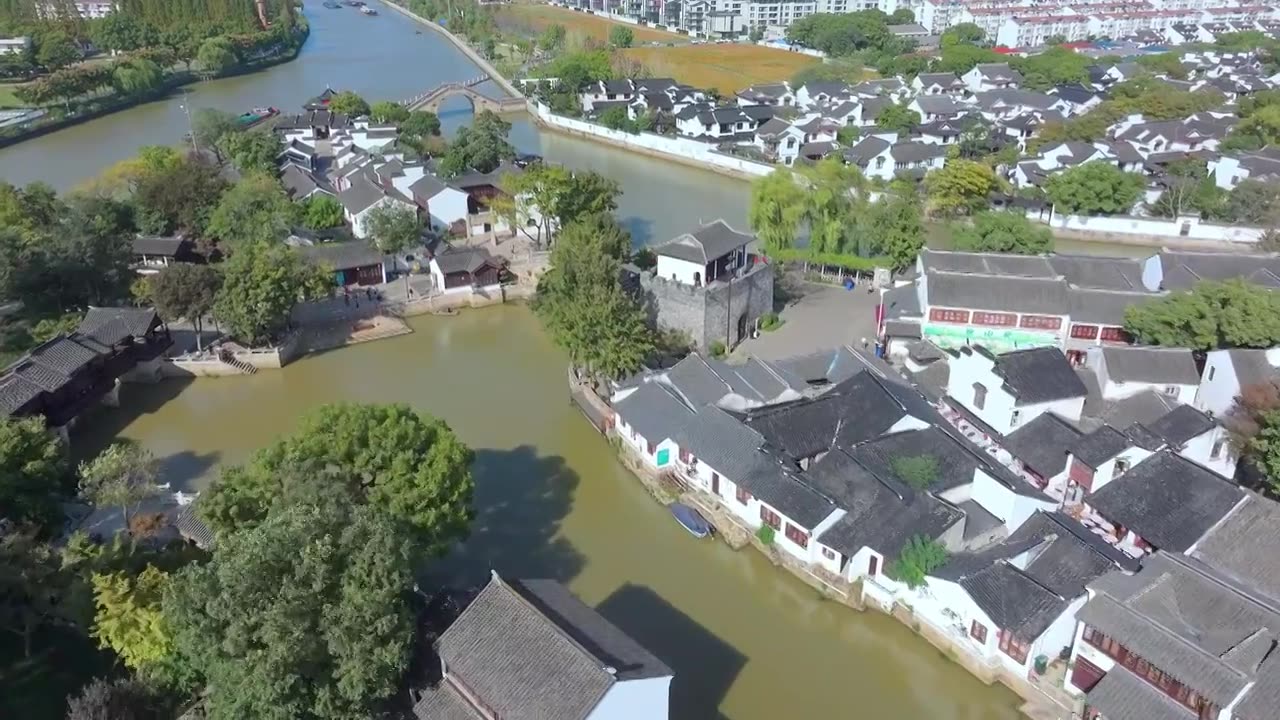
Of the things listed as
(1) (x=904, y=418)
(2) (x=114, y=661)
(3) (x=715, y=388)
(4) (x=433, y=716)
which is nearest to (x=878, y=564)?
(1) (x=904, y=418)

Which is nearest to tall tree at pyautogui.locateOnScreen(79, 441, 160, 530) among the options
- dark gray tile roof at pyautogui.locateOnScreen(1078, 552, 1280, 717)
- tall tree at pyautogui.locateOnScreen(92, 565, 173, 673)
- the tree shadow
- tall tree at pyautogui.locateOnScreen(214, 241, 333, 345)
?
tall tree at pyautogui.locateOnScreen(92, 565, 173, 673)

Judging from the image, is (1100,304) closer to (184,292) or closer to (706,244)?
(706,244)

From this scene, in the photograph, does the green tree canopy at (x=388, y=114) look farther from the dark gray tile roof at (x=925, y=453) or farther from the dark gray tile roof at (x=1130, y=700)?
the dark gray tile roof at (x=1130, y=700)

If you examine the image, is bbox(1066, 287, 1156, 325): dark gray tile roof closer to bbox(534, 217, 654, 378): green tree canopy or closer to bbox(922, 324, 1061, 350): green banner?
bbox(922, 324, 1061, 350): green banner

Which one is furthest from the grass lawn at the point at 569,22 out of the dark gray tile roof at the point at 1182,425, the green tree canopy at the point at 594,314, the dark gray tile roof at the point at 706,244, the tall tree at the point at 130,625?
the tall tree at the point at 130,625

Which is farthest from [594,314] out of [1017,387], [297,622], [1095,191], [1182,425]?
[1095,191]

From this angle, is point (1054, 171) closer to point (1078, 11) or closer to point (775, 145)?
point (775, 145)
